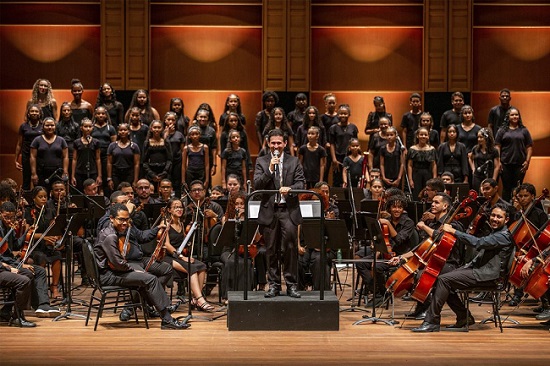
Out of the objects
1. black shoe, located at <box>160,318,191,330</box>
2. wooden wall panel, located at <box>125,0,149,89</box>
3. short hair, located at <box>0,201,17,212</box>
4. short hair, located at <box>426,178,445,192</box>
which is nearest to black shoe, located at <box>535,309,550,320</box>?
short hair, located at <box>426,178,445,192</box>

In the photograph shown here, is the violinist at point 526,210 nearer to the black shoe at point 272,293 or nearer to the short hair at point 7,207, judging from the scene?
the black shoe at point 272,293

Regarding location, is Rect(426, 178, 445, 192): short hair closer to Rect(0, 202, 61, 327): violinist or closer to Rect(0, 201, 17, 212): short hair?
Rect(0, 202, 61, 327): violinist

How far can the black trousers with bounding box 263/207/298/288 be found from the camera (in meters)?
7.70

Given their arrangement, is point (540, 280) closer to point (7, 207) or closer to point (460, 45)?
point (7, 207)

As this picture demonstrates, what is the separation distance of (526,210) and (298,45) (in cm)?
595

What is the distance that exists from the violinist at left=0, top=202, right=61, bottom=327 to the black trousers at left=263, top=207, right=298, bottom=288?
1.98 metres

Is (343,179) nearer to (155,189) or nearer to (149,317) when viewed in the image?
(155,189)

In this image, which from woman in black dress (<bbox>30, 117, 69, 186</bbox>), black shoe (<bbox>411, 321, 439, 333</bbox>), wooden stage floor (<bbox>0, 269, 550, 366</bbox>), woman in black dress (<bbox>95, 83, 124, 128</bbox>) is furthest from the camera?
woman in black dress (<bbox>95, 83, 124, 128</bbox>)

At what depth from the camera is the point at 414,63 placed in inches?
559

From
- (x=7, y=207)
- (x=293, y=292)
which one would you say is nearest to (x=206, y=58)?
(x=7, y=207)

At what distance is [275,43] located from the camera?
544 inches

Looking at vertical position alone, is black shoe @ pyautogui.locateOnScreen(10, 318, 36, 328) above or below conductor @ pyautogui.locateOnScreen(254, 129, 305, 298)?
below

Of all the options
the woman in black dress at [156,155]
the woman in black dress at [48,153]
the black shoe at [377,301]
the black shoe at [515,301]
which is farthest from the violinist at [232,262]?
the woman in black dress at [48,153]

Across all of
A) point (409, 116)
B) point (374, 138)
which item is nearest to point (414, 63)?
point (409, 116)
